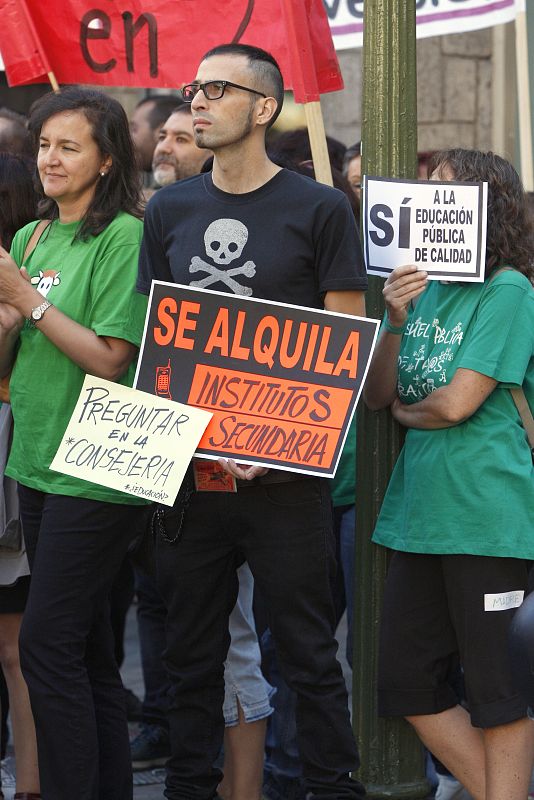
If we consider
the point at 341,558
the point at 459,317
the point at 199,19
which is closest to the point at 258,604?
the point at 341,558

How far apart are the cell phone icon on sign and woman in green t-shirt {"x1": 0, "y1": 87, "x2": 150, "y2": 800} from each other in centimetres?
13

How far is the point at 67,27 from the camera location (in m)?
5.07

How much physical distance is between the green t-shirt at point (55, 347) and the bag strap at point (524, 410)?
41.6 inches

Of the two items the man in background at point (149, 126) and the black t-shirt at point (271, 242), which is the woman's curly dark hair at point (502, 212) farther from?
the man in background at point (149, 126)

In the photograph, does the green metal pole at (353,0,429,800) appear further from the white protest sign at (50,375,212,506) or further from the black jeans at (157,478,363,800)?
the white protest sign at (50,375,212,506)

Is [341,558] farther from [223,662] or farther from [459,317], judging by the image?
[459,317]

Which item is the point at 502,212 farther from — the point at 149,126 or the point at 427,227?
the point at 149,126

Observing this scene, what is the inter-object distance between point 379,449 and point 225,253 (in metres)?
0.88

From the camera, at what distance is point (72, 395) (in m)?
3.87

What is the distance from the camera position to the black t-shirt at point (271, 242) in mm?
3686

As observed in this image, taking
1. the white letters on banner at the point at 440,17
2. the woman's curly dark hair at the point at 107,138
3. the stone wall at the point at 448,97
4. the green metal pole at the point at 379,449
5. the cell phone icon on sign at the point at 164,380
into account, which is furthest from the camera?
the stone wall at the point at 448,97

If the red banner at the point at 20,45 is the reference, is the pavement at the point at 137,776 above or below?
below

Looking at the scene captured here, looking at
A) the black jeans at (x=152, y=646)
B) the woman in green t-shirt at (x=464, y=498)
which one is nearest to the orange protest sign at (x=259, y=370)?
the woman in green t-shirt at (x=464, y=498)

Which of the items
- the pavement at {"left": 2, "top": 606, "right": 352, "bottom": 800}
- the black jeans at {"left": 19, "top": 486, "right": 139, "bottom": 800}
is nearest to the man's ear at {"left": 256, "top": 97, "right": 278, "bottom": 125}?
the black jeans at {"left": 19, "top": 486, "right": 139, "bottom": 800}
